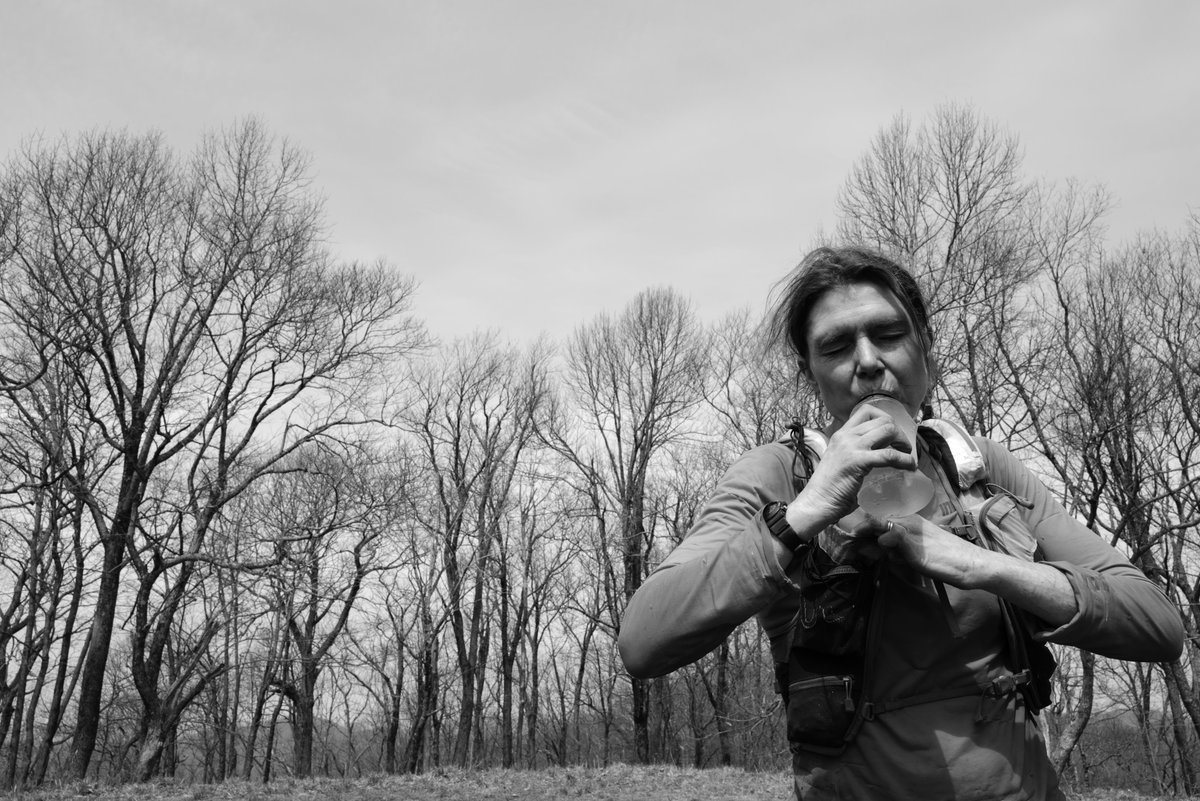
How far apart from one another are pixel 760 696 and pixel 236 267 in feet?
65.1

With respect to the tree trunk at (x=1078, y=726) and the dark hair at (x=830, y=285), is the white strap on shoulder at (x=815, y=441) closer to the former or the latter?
the dark hair at (x=830, y=285)

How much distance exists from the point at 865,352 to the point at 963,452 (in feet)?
0.69

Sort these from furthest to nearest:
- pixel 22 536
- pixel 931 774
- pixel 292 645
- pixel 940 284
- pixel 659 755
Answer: pixel 659 755
pixel 292 645
pixel 22 536
pixel 940 284
pixel 931 774

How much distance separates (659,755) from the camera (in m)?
34.0

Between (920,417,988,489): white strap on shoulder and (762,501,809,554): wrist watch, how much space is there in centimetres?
34

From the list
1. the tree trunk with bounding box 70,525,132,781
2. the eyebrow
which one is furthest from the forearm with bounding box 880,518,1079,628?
the tree trunk with bounding box 70,525,132,781

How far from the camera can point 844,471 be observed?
1132mm

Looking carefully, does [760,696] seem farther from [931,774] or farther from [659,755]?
[931,774]

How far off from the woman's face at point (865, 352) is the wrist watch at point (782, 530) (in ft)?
1.06

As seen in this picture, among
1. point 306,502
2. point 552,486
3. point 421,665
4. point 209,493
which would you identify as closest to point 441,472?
point 552,486

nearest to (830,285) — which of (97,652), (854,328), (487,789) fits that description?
(854,328)

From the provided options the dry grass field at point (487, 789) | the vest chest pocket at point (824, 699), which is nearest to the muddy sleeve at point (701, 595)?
the vest chest pocket at point (824, 699)

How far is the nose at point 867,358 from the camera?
137 cm

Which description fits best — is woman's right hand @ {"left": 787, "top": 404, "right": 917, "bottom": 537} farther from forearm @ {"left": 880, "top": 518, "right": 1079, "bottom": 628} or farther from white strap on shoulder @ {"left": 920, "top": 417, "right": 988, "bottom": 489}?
white strap on shoulder @ {"left": 920, "top": 417, "right": 988, "bottom": 489}
